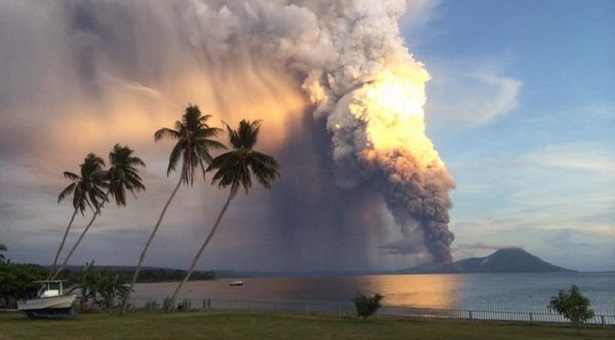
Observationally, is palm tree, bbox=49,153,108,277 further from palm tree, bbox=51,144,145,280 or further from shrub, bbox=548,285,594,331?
shrub, bbox=548,285,594,331

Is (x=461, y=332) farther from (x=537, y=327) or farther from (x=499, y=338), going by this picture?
(x=537, y=327)

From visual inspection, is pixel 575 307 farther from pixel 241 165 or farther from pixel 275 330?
pixel 241 165

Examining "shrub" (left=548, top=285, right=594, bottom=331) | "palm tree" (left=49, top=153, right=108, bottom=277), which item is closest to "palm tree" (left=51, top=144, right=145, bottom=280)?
"palm tree" (left=49, top=153, right=108, bottom=277)

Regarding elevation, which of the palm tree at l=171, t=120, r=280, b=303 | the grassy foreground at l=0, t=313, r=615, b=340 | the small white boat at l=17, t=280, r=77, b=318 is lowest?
the grassy foreground at l=0, t=313, r=615, b=340

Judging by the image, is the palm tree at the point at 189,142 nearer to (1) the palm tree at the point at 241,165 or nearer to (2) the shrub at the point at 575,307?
(1) the palm tree at the point at 241,165

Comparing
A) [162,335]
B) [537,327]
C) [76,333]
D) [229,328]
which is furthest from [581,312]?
[76,333]

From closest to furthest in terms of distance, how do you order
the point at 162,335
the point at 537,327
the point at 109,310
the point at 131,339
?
the point at 131,339
the point at 162,335
the point at 537,327
the point at 109,310

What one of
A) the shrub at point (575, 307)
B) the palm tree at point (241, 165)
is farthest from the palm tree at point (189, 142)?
the shrub at point (575, 307)

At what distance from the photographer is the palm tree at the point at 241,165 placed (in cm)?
5778

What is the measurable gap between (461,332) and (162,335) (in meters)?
16.7

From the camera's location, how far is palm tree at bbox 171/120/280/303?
57781 mm

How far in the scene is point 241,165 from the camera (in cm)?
5775

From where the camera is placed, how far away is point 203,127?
2308 inches

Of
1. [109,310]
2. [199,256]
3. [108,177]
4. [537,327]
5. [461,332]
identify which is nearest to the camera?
[461,332]
